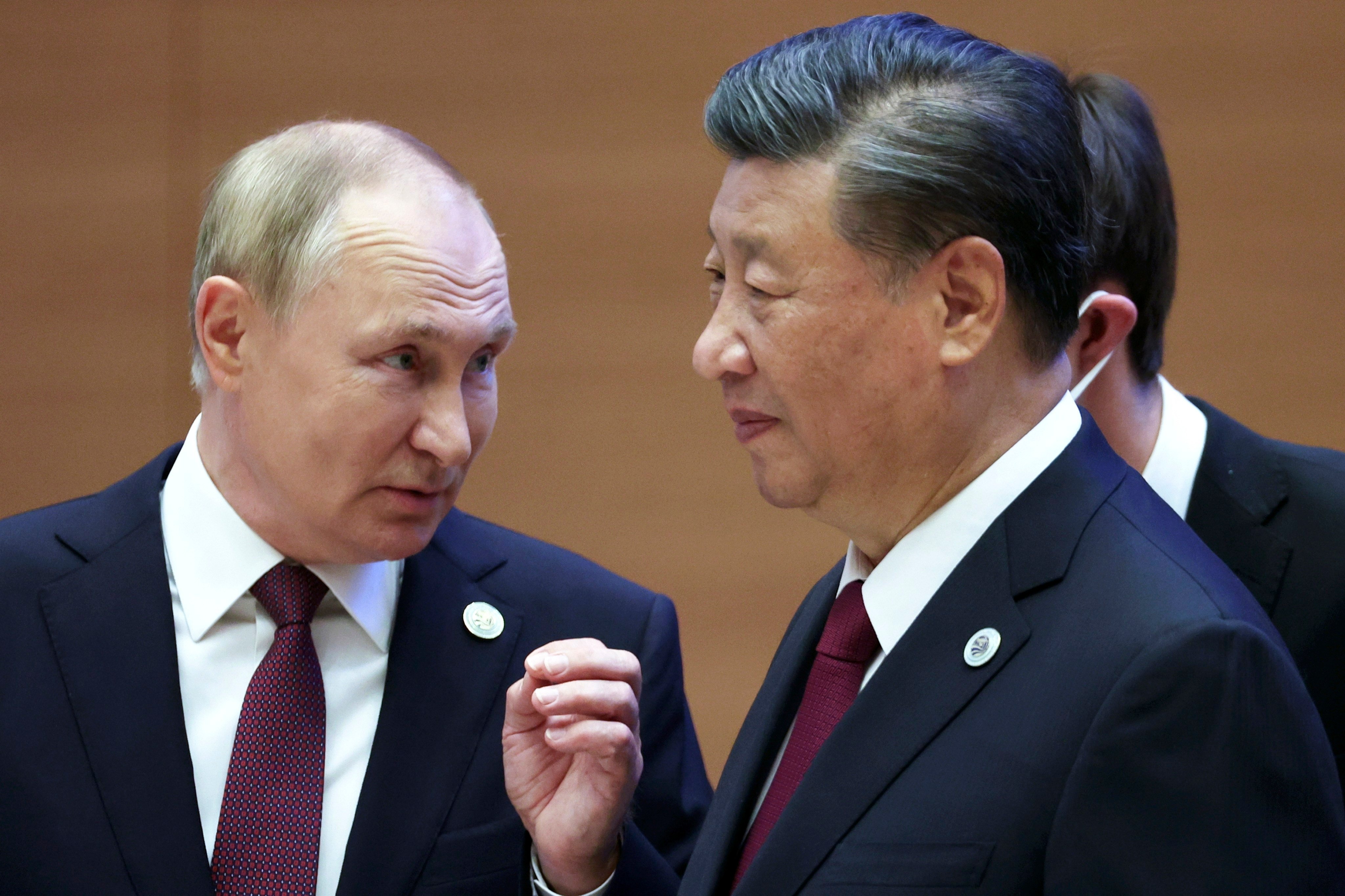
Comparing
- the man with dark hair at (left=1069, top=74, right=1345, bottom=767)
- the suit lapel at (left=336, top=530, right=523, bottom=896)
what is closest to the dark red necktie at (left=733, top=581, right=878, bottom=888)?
the suit lapel at (left=336, top=530, right=523, bottom=896)

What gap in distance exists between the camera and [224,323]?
201cm

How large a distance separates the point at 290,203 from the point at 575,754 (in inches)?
33.9

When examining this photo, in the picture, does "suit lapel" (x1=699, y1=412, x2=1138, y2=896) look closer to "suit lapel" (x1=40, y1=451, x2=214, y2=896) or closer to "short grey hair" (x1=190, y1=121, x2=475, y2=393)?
"suit lapel" (x1=40, y1=451, x2=214, y2=896)

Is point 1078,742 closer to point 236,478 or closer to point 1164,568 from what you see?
point 1164,568

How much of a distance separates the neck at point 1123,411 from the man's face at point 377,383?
3.50 ft

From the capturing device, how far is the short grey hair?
1.95 metres

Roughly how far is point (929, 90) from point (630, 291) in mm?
2377

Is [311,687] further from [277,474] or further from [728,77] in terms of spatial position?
[728,77]

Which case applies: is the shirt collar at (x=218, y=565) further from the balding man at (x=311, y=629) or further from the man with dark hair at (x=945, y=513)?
the man with dark hair at (x=945, y=513)

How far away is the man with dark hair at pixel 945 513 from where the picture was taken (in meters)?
1.29

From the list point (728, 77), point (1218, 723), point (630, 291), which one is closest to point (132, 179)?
point (630, 291)

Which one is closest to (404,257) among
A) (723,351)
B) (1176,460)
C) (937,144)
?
(723,351)

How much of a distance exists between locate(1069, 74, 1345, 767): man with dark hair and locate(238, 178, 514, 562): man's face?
100 centimetres

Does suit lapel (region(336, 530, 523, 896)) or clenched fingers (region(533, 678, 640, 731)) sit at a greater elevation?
clenched fingers (region(533, 678, 640, 731))
